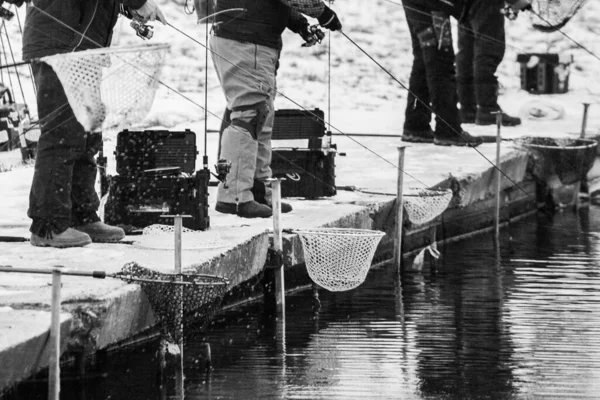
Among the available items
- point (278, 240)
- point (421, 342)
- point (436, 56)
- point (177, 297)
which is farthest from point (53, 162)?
point (436, 56)

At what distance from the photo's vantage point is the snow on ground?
13078mm

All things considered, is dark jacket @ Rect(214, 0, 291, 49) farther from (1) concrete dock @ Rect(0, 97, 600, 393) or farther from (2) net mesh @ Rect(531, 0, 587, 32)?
(2) net mesh @ Rect(531, 0, 587, 32)

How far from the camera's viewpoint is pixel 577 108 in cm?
1450

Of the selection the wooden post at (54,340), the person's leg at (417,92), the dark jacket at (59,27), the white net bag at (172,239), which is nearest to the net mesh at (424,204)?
the white net bag at (172,239)

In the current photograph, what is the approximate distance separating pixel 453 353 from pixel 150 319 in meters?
1.41

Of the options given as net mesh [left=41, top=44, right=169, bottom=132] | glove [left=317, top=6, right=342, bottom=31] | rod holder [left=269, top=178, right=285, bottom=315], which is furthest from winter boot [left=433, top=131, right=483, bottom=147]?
net mesh [left=41, top=44, right=169, bottom=132]

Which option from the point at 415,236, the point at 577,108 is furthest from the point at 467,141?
the point at 577,108

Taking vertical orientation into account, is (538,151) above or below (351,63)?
below

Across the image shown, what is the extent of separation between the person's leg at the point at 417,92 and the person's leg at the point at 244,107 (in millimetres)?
3619

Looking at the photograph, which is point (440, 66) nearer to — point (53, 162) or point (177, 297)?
point (53, 162)

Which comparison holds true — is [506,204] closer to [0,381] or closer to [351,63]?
[351,63]

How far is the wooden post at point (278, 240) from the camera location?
7092 millimetres

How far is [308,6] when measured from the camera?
7.60 meters

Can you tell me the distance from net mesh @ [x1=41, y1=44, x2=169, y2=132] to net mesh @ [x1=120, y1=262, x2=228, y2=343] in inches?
24.3
